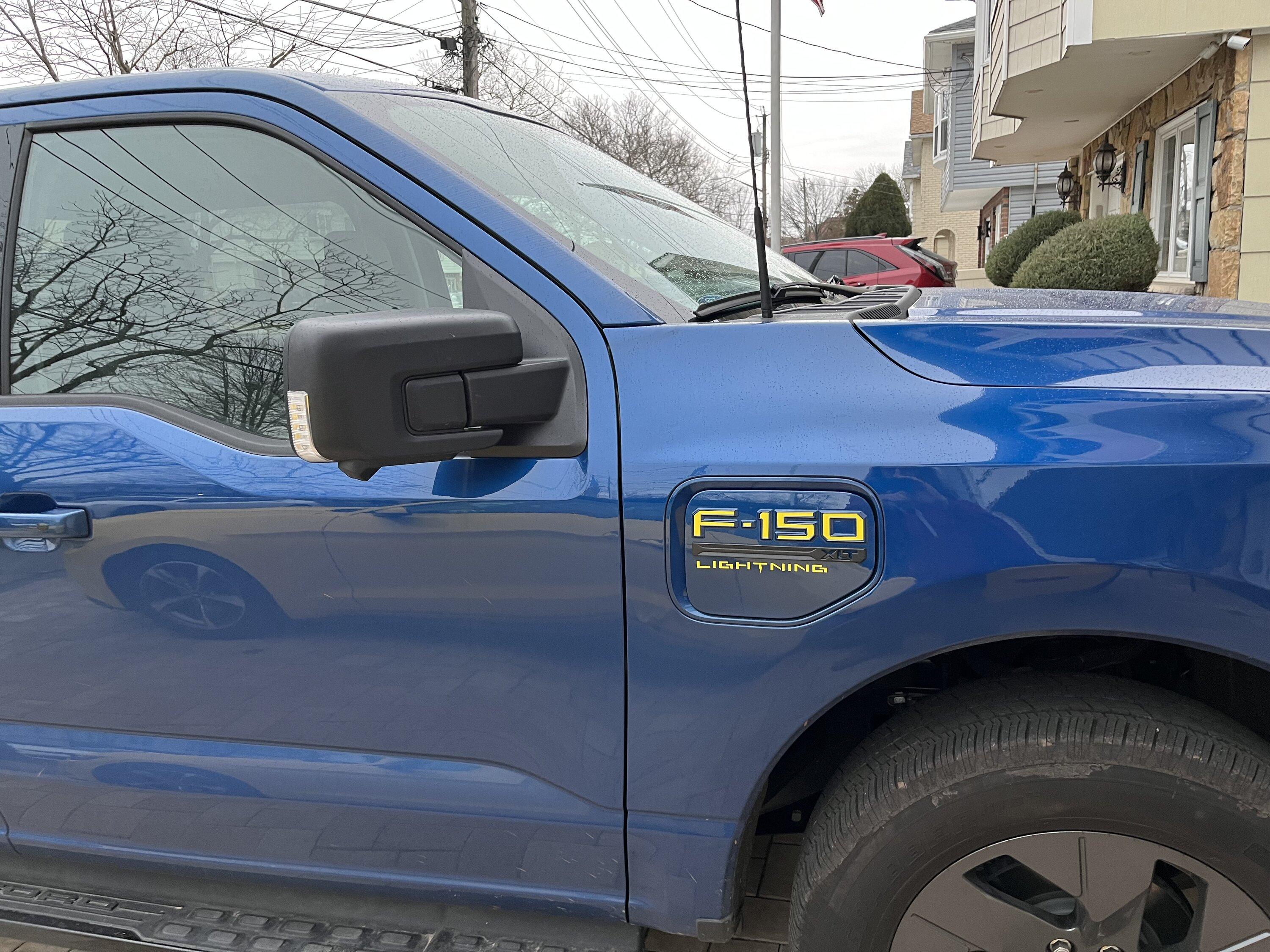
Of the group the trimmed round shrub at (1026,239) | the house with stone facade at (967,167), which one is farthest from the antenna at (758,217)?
the house with stone facade at (967,167)

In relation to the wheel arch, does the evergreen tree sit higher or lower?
higher

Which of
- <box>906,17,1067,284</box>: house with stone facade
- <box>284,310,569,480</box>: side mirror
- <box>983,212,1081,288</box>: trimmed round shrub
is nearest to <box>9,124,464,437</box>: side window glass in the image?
<box>284,310,569,480</box>: side mirror

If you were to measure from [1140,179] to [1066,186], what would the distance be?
500 centimetres

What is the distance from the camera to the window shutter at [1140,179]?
1127cm

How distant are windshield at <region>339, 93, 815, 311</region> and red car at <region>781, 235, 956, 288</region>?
11901 millimetres

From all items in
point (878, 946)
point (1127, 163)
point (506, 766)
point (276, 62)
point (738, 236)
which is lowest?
point (878, 946)

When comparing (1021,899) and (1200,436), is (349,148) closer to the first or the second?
(1200,436)

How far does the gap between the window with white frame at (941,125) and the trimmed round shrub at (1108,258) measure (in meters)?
16.9

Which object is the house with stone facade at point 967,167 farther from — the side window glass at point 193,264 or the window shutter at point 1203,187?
the side window glass at point 193,264

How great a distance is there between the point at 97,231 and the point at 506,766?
1.31 metres

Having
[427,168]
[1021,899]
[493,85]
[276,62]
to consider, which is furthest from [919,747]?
[493,85]

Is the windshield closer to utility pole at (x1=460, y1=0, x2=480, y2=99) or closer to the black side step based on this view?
the black side step

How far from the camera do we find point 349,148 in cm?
166

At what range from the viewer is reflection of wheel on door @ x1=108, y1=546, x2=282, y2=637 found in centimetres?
162
